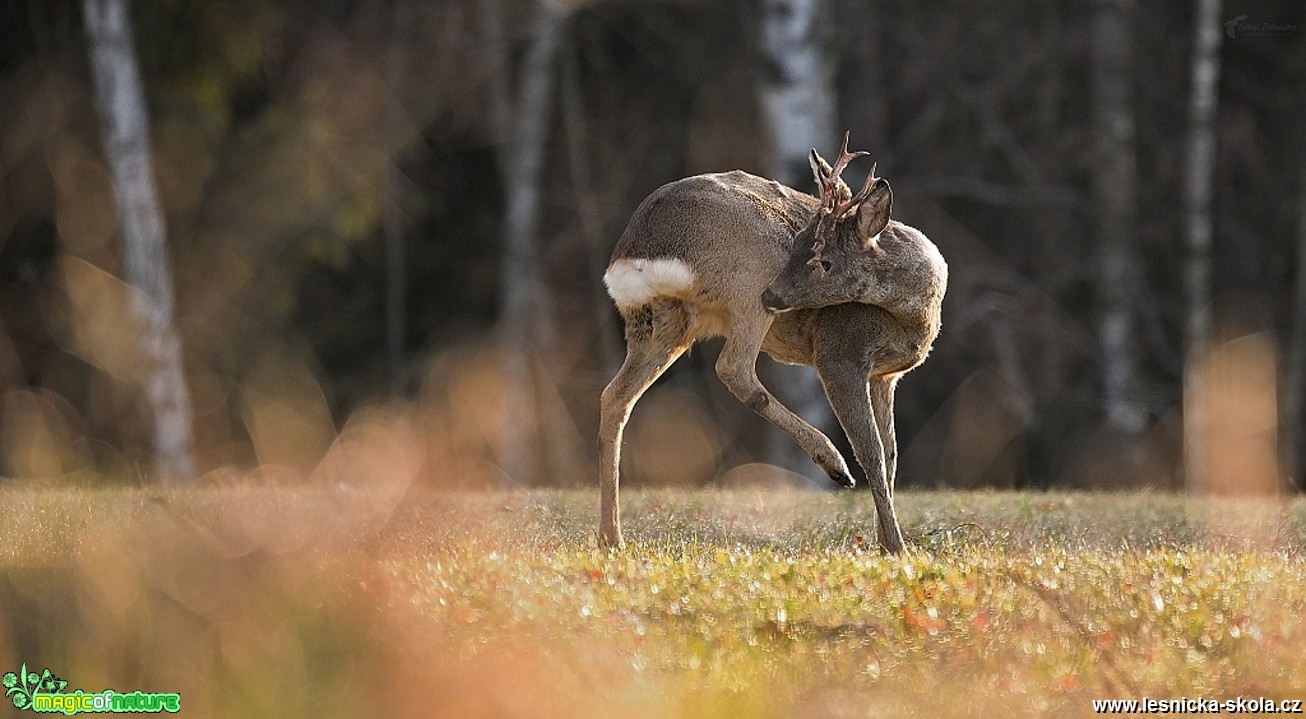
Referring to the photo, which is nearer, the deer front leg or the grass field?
the grass field

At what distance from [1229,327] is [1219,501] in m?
10.1

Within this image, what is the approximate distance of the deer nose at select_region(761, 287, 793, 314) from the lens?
23.8ft

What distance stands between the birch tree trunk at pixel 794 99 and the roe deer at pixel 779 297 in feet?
19.3

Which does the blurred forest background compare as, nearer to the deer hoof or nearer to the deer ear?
the deer ear

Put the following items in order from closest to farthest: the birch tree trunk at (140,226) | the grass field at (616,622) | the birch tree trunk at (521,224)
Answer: the grass field at (616,622)
the birch tree trunk at (140,226)
the birch tree trunk at (521,224)

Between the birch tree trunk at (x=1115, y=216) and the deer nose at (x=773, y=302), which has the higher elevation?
the birch tree trunk at (x=1115, y=216)

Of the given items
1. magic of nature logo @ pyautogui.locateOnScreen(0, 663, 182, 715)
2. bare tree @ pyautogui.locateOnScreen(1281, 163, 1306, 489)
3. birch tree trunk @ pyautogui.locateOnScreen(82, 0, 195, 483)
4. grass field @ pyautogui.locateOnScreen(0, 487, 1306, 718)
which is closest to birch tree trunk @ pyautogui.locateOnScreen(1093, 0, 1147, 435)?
bare tree @ pyautogui.locateOnScreen(1281, 163, 1306, 489)

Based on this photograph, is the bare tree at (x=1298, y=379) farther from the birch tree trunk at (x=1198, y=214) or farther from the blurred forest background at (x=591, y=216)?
the birch tree trunk at (x=1198, y=214)

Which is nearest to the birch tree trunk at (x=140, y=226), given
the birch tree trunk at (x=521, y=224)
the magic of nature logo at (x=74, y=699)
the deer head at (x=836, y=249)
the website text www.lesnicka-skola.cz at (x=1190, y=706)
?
the birch tree trunk at (x=521, y=224)

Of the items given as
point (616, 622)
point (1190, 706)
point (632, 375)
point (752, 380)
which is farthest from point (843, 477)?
point (1190, 706)

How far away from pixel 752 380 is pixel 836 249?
2.24ft

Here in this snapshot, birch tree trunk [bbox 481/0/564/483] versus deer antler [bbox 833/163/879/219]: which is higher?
birch tree trunk [bbox 481/0/564/483]

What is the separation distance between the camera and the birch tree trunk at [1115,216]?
18141 millimetres

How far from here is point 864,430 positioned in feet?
24.3
